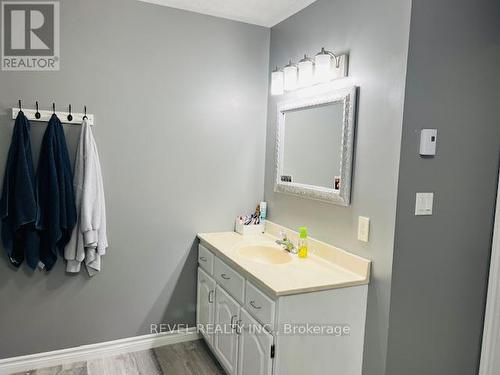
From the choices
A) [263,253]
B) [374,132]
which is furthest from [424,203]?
[263,253]

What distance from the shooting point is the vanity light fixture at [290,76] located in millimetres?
2365

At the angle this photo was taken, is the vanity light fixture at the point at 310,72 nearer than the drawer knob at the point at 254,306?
No

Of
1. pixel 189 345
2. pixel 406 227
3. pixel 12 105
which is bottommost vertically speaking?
pixel 189 345

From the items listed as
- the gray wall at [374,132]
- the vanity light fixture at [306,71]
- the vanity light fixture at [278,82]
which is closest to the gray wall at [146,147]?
the vanity light fixture at [278,82]

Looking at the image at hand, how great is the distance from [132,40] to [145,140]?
0.66m

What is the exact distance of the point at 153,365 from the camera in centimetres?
242

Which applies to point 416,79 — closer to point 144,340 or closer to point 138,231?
point 138,231

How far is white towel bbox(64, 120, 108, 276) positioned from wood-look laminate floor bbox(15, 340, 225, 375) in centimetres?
65

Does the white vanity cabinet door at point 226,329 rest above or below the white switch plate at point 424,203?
below

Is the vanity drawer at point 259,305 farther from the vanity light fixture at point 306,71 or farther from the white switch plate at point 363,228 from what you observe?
the vanity light fixture at point 306,71

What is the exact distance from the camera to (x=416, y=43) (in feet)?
5.41

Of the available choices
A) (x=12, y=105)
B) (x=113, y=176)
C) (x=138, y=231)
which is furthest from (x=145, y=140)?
(x=12, y=105)

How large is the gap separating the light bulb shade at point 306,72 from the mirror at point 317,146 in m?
0.11

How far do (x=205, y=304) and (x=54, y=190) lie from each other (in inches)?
48.5
